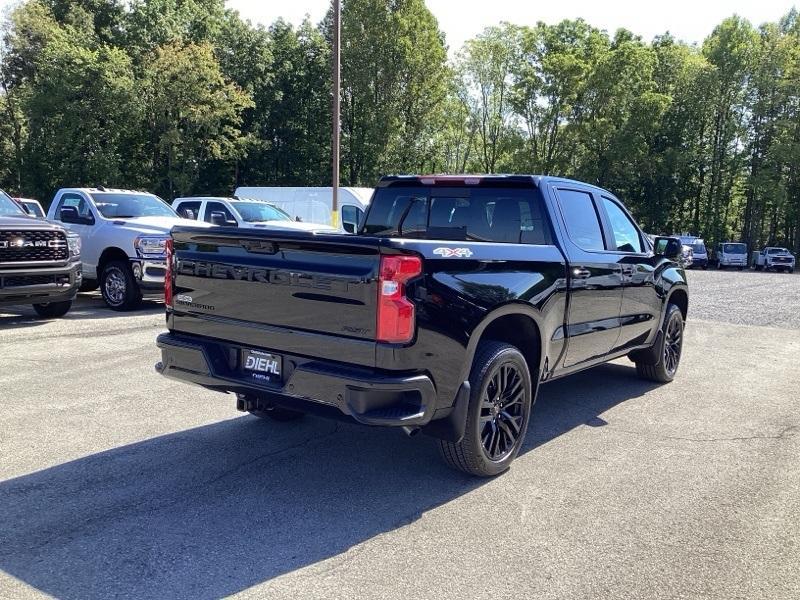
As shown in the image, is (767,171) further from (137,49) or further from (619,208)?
(619,208)

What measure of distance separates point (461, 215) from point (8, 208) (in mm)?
7970

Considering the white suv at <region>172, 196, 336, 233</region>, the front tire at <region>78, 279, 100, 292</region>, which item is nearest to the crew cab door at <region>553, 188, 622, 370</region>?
the white suv at <region>172, 196, 336, 233</region>

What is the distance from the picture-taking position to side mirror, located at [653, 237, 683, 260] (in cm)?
684

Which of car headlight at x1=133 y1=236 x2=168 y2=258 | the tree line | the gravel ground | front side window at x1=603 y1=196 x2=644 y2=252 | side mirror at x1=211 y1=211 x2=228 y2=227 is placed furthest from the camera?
the tree line

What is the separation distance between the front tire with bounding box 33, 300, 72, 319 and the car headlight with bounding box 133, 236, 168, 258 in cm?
133

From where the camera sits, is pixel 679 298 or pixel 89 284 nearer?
pixel 679 298

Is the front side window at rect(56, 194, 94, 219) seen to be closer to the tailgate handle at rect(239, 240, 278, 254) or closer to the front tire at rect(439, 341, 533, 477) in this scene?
the tailgate handle at rect(239, 240, 278, 254)

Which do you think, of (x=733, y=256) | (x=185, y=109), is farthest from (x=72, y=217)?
(x=733, y=256)

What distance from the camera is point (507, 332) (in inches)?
182

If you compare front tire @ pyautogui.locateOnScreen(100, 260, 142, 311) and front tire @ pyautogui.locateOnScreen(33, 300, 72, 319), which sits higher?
front tire @ pyautogui.locateOnScreen(100, 260, 142, 311)

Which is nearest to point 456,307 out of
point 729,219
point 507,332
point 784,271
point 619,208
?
point 507,332

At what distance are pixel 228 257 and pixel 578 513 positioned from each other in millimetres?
2595

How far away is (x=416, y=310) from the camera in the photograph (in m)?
3.61

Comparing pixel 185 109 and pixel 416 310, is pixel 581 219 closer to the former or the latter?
pixel 416 310
